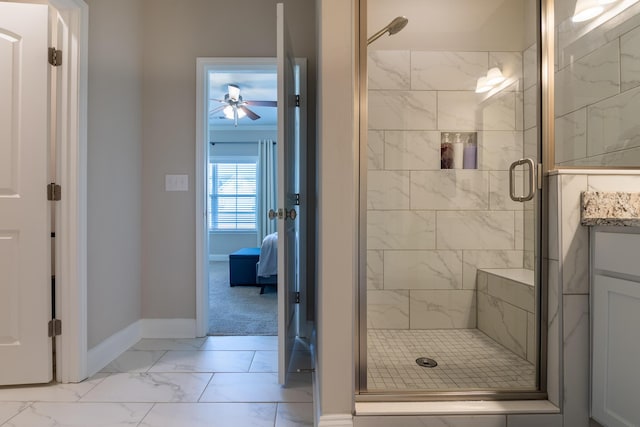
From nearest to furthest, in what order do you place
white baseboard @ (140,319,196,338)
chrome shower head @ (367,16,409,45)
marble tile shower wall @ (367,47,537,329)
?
chrome shower head @ (367,16,409,45) < marble tile shower wall @ (367,47,537,329) < white baseboard @ (140,319,196,338)

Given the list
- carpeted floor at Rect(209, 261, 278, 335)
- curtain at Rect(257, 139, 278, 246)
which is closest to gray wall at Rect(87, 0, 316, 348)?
carpeted floor at Rect(209, 261, 278, 335)

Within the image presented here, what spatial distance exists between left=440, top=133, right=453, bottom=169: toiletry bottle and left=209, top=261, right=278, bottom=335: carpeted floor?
69.0 inches

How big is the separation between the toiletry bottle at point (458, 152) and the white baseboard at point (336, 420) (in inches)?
69.4

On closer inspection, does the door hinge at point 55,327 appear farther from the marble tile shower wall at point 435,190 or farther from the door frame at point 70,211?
the marble tile shower wall at point 435,190

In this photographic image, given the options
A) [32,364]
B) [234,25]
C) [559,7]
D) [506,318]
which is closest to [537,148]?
[559,7]

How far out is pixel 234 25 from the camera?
269 cm

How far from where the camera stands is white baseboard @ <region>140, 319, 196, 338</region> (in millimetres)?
2639

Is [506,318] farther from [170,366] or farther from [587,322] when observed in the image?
[170,366]

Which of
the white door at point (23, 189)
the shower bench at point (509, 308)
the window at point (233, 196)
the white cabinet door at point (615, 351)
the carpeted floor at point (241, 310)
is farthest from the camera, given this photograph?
the window at point (233, 196)

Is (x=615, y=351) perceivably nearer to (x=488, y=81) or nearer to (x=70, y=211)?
(x=488, y=81)

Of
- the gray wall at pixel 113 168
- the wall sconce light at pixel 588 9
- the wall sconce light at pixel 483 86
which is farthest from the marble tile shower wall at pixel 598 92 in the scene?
the gray wall at pixel 113 168

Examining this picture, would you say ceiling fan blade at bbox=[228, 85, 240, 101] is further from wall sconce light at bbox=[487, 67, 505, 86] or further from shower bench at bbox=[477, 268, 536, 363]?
shower bench at bbox=[477, 268, 536, 363]

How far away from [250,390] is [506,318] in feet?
5.00

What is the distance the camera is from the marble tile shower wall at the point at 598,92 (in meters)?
1.58
